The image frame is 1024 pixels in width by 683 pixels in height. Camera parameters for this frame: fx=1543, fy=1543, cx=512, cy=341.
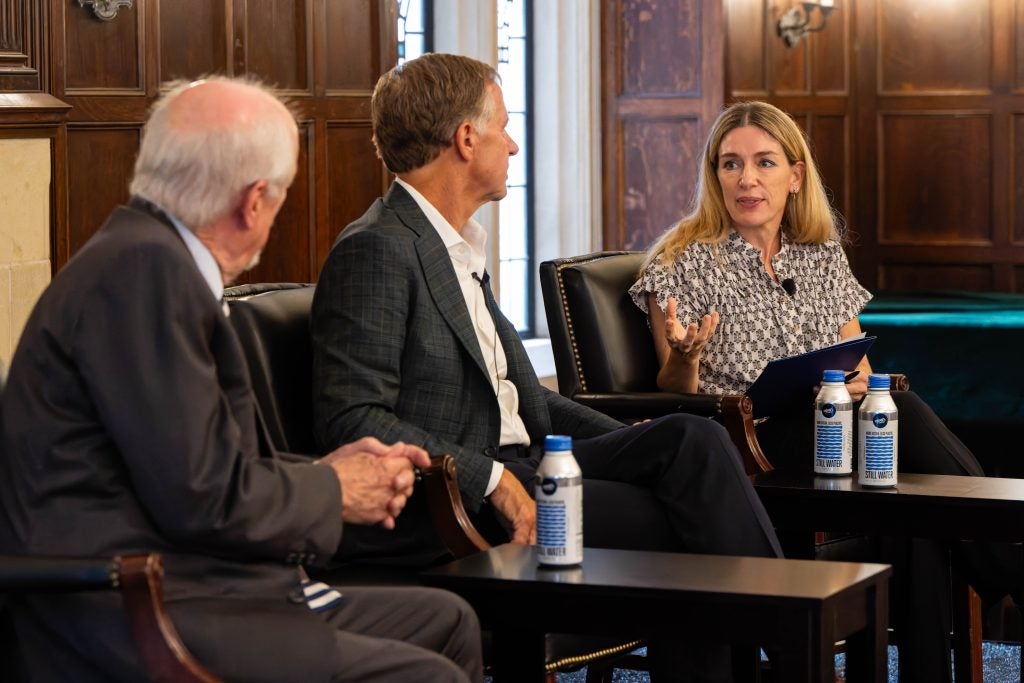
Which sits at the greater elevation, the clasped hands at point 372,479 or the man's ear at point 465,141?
the man's ear at point 465,141

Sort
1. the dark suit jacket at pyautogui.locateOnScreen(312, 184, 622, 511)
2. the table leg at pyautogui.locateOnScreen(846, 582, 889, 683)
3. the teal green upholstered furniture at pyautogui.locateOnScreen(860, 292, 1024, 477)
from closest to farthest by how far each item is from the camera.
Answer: the table leg at pyautogui.locateOnScreen(846, 582, 889, 683), the dark suit jacket at pyautogui.locateOnScreen(312, 184, 622, 511), the teal green upholstered furniture at pyautogui.locateOnScreen(860, 292, 1024, 477)

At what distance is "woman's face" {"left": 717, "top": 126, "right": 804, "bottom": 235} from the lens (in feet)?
11.5

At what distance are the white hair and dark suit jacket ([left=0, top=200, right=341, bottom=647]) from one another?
5cm

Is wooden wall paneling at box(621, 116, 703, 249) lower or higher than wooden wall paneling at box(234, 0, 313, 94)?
lower

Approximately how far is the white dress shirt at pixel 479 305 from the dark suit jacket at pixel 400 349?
3 cm

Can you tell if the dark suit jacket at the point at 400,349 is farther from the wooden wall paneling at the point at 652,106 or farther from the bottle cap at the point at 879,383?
the wooden wall paneling at the point at 652,106

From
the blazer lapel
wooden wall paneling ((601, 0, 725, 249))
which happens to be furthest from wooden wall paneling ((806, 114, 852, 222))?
the blazer lapel

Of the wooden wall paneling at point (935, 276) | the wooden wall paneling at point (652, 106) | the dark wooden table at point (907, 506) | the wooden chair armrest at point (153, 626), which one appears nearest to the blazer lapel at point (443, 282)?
the dark wooden table at point (907, 506)

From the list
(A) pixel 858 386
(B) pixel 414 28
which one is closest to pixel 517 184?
(B) pixel 414 28

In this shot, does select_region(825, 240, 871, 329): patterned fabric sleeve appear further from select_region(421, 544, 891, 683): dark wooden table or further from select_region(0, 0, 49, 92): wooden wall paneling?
select_region(0, 0, 49, 92): wooden wall paneling

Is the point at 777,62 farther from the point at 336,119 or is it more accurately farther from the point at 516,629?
the point at 516,629

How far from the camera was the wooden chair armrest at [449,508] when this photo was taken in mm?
2285

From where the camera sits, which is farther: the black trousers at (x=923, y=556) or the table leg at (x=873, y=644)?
the black trousers at (x=923, y=556)

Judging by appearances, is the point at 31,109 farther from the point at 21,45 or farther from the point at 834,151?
the point at 834,151
